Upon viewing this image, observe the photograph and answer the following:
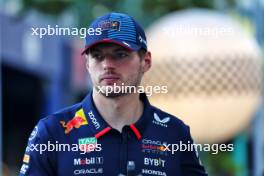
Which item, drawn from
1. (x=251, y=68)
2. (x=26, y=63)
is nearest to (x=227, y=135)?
(x=251, y=68)

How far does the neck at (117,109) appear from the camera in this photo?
4168mm

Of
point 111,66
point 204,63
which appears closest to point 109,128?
point 111,66

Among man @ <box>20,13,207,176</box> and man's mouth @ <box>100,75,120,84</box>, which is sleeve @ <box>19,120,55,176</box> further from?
man's mouth @ <box>100,75,120,84</box>

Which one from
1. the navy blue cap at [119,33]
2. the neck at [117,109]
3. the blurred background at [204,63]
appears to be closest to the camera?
the navy blue cap at [119,33]

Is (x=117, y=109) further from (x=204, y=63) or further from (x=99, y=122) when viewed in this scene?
(x=204, y=63)

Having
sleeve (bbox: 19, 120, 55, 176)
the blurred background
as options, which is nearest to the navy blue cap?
sleeve (bbox: 19, 120, 55, 176)

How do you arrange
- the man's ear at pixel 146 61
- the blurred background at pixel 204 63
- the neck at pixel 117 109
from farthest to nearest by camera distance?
the blurred background at pixel 204 63
the man's ear at pixel 146 61
the neck at pixel 117 109

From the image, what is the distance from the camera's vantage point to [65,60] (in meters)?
13.4

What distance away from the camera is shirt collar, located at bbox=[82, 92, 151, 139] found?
417 cm

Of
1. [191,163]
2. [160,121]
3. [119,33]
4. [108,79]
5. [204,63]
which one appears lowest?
[191,163]

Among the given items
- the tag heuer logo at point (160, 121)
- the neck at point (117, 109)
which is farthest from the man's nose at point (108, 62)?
the tag heuer logo at point (160, 121)

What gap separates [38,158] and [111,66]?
55 cm

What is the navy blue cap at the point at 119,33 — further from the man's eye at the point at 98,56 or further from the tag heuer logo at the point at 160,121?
the tag heuer logo at the point at 160,121

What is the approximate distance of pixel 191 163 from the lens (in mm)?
4402
